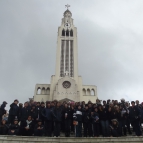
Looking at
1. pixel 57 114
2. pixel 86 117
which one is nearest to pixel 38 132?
pixel 57 114

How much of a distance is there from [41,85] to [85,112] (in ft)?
108

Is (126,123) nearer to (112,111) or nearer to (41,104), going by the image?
(112,111)

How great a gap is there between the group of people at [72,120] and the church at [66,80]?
2680 centimetres

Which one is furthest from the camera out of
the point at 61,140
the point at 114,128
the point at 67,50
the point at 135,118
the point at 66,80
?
the point at 67,50

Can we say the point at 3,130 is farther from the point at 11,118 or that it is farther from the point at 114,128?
the point at 114,128

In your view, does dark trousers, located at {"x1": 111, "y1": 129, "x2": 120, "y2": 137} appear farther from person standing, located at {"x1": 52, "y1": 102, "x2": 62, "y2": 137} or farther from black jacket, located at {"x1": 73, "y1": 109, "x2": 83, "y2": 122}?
person standing, located at {"x1": 52, "y1": 102, "x2": 62, "y2": 137}

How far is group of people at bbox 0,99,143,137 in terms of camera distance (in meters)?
8.43

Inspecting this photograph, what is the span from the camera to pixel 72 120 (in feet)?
29.5

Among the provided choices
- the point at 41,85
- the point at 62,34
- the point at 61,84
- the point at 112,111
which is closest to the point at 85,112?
the point at 112,111

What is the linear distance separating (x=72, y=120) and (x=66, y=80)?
30128 mm

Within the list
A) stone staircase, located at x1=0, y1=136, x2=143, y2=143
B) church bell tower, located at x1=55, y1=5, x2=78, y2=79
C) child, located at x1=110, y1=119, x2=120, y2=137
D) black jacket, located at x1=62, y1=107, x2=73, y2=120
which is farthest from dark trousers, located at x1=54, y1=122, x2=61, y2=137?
church bell tower, located at x1=55, y1=5, x2=78, y2=79

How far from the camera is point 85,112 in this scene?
29.1 ft

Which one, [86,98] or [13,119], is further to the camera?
[86,98]

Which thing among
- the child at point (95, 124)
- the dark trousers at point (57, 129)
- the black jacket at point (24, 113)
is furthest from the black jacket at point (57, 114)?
the child at point (95, 124)
